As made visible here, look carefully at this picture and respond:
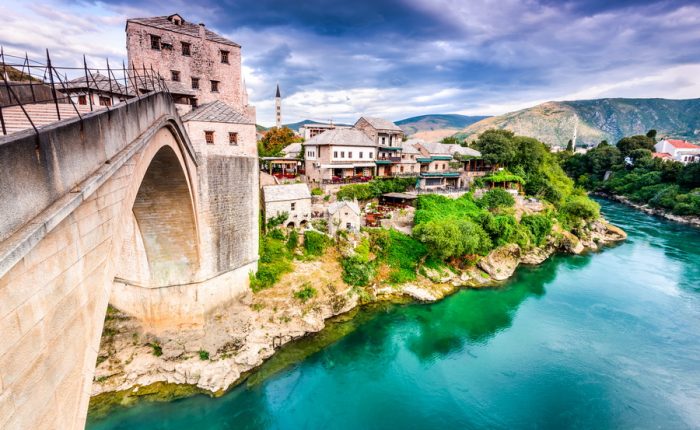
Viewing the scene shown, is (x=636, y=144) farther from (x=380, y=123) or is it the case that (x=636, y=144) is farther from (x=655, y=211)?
(x=380, y=123)

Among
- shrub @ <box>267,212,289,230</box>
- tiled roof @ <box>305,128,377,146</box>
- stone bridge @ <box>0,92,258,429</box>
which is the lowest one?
shrub @ <box>267,212,289,230</box>

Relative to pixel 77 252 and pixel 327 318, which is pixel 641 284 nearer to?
pixel 327 318

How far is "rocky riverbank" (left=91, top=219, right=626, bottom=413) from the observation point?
13.1 metres

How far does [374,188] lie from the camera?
90.8 feet

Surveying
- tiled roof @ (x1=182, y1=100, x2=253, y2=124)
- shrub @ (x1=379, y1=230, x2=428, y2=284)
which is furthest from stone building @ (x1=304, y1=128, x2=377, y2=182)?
tiled roof @ (x1=182, y1=100, x2=253, y2=124)

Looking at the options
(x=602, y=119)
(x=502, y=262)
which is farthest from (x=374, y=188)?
(x=602, y=119)

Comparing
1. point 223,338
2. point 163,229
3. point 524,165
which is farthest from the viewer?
point 524,165

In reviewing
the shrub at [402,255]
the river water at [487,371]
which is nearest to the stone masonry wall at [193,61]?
the shrub at [402,255]

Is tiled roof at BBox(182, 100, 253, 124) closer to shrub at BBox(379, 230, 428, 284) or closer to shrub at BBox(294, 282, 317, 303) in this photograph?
shrub at BBox(294, 282, 317, 303)

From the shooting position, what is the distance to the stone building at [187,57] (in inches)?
564

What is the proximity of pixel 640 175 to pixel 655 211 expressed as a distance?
10023 mm

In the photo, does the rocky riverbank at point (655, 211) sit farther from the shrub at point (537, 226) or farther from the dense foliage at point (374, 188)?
the dense foliage at point (374, 188)

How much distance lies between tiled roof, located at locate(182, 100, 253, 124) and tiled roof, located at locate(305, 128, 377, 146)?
43.7 ft

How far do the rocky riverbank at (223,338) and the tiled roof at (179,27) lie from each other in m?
13.0
